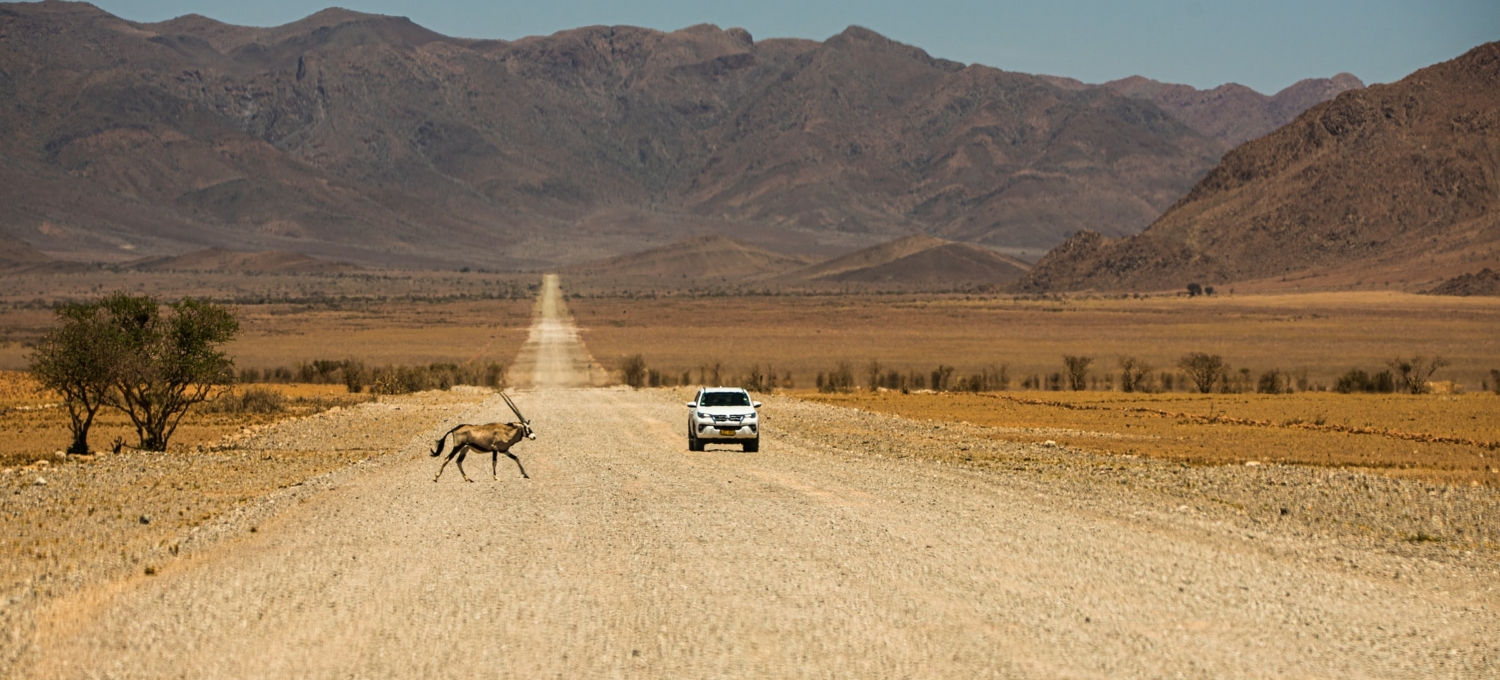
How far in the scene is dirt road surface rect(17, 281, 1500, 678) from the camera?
34.7 feet

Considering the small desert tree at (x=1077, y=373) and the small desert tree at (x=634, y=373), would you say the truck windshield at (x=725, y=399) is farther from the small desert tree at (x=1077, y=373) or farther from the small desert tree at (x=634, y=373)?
the small desert tree at (x=1077, y=373)

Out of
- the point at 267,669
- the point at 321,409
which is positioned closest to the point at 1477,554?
the point at 267,669

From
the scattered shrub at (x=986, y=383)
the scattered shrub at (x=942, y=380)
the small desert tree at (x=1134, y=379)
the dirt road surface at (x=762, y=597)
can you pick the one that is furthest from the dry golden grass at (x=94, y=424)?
the small desert tree at (x=1134, y=379)

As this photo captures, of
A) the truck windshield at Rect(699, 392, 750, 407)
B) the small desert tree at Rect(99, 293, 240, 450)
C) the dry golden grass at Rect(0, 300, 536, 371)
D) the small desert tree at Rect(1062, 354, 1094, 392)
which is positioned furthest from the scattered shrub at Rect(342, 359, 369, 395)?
the small desert tree at Rect(1062, 354, 1094, 392)

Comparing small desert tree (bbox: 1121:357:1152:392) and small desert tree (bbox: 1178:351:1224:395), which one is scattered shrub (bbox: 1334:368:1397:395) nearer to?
small desert tree (bbox: 1178:351:1224:395)

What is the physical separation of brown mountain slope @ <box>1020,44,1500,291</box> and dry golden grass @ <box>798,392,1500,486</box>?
117896mm

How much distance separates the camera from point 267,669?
1031cm

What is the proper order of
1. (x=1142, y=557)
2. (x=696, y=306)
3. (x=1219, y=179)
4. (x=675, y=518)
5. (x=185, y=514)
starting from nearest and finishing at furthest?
(x=1142, y=557), (x=675, y=518), (x=185, y=514), (x=696, y=306), (x=1219, y=179)

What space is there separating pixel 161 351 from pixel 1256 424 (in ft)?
90.9

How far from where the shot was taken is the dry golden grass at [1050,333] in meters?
74.3

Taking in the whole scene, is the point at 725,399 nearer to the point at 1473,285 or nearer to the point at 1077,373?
the point at 1077,373

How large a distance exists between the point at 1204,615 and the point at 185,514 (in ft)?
42.7

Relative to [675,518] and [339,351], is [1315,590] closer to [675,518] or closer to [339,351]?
[675,518]

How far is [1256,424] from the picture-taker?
126 feet
